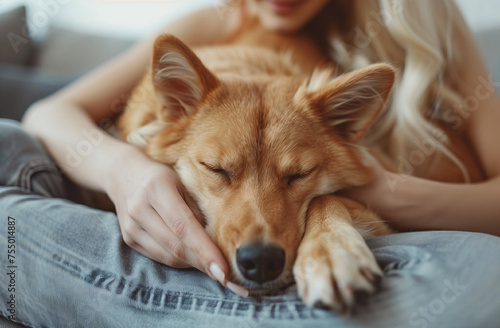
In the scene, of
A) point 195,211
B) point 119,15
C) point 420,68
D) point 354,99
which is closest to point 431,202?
point 354,99

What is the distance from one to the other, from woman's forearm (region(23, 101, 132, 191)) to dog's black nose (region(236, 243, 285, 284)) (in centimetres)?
62

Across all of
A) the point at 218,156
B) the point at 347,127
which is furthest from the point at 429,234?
the point at 218,156

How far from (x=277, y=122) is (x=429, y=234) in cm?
55

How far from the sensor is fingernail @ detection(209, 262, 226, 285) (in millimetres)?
982

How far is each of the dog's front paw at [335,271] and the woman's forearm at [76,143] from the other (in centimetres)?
76

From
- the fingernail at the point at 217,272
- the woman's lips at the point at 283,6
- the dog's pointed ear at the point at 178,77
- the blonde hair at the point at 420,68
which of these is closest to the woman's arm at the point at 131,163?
the fingernail at the point at 217,272

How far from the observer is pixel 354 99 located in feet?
4.55

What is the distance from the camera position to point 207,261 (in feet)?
3.29

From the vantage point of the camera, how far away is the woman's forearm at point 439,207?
1.45 metres

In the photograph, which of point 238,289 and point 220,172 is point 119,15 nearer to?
point 220,172

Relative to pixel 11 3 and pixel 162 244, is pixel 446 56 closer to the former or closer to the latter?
pixel 162 244

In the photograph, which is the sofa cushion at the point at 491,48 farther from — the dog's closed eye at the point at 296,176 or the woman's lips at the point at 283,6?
the dog's closed eye at the point at 296,176

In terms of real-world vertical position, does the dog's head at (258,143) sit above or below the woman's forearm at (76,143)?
above

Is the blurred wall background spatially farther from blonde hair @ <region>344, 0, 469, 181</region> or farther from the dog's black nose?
the dog's black nose
